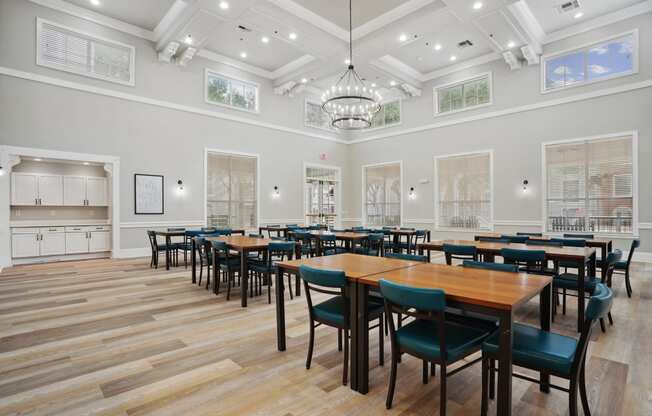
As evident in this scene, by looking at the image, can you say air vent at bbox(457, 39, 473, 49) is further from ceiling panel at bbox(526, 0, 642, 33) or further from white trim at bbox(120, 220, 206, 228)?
white trim at bbox(120, 220, 206, 228)

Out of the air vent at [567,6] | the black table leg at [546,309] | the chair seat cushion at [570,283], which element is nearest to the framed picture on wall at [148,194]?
the chair seat cushion at [570,283]

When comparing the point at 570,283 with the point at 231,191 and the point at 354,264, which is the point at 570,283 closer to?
the point at 354,264

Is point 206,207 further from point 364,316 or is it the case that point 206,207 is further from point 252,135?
point 364,316

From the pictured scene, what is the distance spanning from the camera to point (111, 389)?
7.38 feet

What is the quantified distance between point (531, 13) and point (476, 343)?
27.9 ft

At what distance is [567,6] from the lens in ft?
23.5

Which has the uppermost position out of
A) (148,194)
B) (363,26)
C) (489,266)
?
(363,26)

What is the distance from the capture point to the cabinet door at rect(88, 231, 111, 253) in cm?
833

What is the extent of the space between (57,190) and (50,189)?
0.13 metres

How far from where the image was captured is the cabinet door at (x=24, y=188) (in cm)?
757

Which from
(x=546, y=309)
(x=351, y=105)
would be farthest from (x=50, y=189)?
(x=546, y=309)

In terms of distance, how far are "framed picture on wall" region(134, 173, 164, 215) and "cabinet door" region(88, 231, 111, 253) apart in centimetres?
118

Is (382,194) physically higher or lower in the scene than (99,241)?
higher

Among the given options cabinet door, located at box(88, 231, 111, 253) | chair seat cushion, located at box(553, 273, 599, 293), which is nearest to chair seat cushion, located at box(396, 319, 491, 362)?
chair seat cushion, located at box(553, 273, 599, 293)
